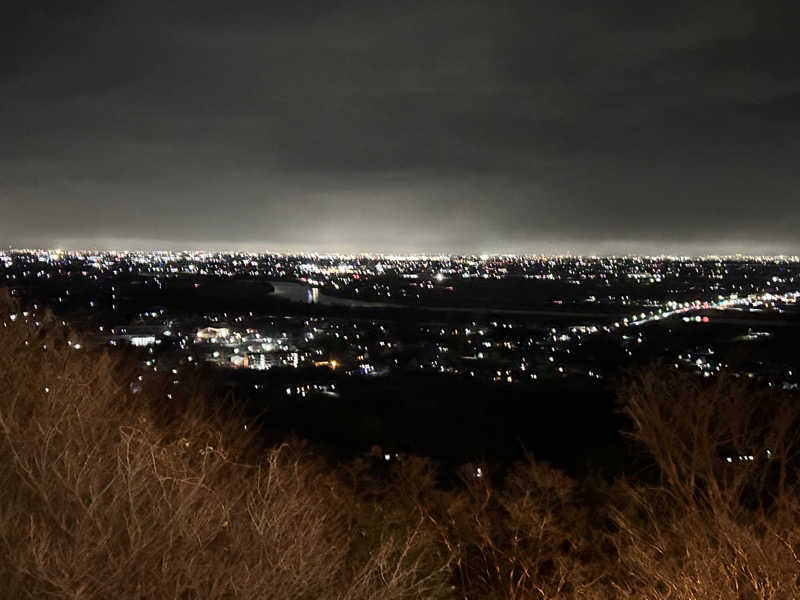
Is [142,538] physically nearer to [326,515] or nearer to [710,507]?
[326,515]

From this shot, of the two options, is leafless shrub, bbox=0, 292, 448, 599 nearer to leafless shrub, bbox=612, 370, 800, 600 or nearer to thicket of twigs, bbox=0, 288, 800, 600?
thicket of twigs, bbox=0, 288, 800, 600

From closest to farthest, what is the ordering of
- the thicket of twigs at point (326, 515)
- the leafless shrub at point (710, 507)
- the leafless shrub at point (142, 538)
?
the leafless shrub at point (142, 538)
the thicket of twigs at point (326, 515)
the leafless shrub at point (710, 507)

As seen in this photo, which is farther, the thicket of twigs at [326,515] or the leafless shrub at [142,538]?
the thicket of twigs at [326,515]

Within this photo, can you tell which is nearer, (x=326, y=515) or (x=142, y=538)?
(x=142, y=538)

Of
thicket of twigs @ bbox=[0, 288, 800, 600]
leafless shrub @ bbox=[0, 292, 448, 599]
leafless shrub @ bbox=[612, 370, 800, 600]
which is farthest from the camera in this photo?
leafless shrub @ bbox=[612, 370, 800, 600]

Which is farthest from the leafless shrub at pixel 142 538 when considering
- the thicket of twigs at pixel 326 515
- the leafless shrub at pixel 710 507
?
the leafless shrub at pixel 710 507

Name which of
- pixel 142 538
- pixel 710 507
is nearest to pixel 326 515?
pixel 142 538

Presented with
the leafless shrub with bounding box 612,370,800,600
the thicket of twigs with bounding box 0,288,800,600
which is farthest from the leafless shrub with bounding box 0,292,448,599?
the leafless shrub with bounding box 612,370,800,600

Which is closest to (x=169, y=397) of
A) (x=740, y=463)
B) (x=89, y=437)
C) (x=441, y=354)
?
(x=89, y=437)

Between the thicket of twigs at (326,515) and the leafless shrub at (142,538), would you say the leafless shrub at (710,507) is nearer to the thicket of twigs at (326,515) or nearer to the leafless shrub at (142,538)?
the thicket of twigs at (326,515)
